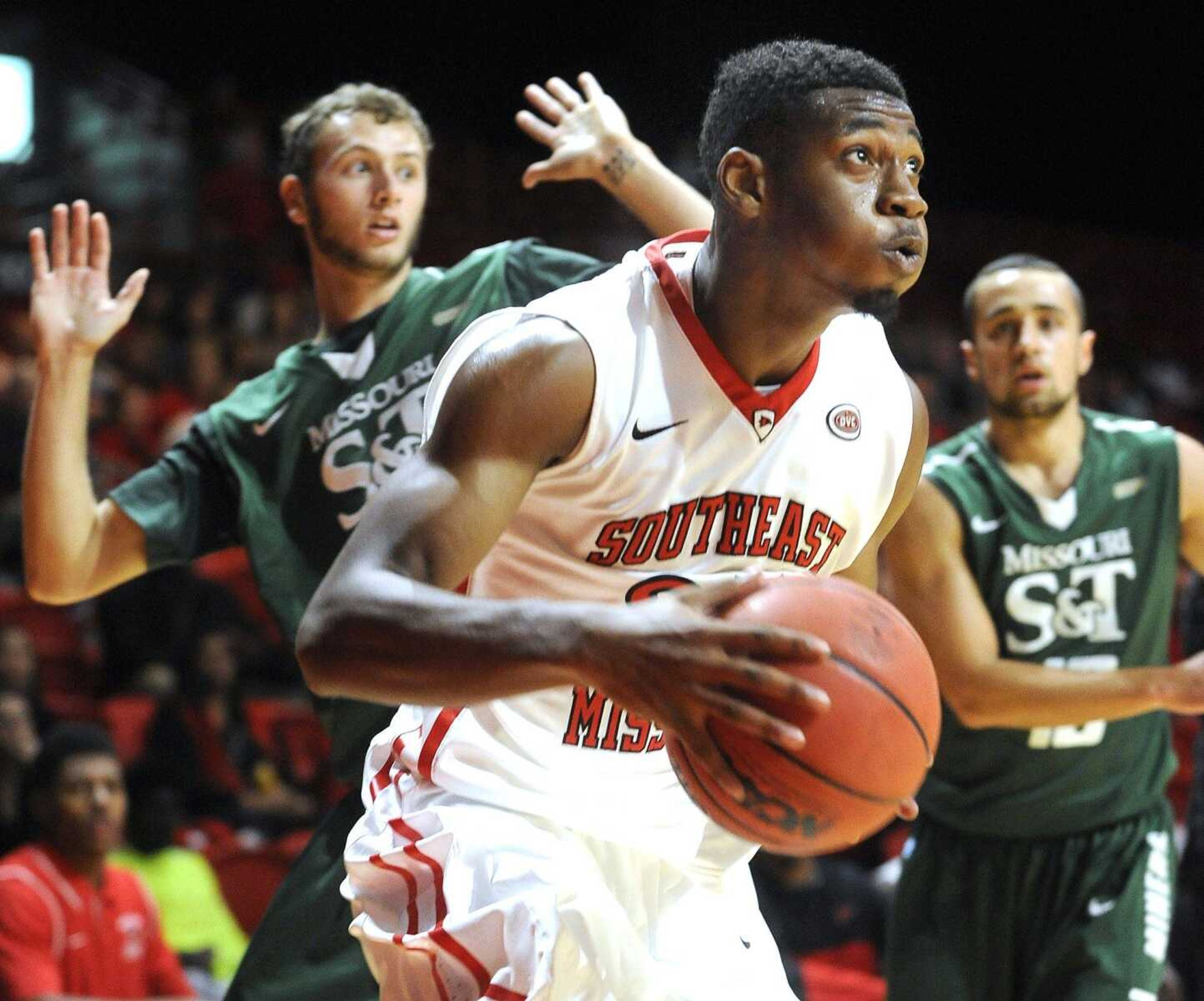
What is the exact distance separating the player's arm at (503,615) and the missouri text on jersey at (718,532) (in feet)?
0.61

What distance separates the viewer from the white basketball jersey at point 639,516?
2.56 meters

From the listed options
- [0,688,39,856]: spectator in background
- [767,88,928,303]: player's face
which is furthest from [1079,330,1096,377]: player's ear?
[0,688,39,856]: spectator in background

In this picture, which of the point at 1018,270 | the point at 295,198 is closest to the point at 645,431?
the point at 295,198

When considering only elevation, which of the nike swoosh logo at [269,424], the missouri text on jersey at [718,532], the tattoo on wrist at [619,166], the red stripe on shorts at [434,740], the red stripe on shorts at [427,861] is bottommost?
the red stripe on shorts at [427,861]

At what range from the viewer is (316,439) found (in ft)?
12.6

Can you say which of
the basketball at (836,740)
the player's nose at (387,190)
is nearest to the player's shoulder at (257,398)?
the player's nose at (387,190)

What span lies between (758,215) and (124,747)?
16.9 feet

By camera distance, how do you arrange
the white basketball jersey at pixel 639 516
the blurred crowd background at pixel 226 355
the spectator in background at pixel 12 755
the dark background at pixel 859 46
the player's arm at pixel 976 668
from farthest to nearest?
the dark background at pixel 859 46 < the blurred crowd background at pixel 226 355 < the spectator in background at pixel 12 755 < the player's arm at pixel 976 668 < the white basketball jersey at pixel 639 516

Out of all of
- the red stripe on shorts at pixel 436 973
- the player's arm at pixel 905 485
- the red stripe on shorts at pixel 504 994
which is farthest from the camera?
the player's arm at pixel 905 485

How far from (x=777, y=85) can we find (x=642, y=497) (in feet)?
2.22

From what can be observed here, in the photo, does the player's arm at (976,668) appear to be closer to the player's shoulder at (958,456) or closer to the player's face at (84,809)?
the player's shoulder at (958,456)

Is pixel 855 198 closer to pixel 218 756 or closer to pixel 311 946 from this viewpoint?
pixel 311 946

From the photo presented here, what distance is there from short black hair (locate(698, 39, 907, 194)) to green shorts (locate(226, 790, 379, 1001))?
1615mm

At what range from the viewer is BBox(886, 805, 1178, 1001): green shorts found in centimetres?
409
